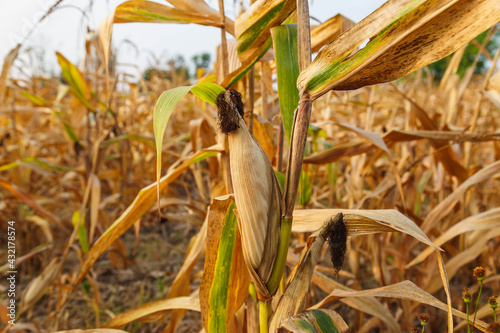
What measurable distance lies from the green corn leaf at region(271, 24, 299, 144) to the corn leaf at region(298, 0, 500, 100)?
0.27 feet

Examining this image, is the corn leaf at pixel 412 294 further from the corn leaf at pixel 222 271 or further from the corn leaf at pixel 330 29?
the corn leaf at pixel 330 29

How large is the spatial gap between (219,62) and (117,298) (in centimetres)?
102

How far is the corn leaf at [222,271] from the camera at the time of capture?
0.45 metres

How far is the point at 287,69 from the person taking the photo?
0.45 metres

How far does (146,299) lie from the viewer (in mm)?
1221

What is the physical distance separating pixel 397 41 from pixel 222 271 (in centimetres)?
34

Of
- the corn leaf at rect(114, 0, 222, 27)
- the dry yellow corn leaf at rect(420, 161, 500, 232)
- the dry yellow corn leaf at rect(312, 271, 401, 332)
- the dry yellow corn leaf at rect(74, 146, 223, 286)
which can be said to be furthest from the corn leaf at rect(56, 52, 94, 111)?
the dry yellow corn leaf at rect(420, 161, 500, 232)

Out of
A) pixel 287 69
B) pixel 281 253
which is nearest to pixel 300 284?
pixel 281 253

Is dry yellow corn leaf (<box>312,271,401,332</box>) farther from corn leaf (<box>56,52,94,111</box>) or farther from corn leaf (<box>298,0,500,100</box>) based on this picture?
corn leaf (<box>56,52,94,111</box>)

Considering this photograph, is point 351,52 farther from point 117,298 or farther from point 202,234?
point 117,298

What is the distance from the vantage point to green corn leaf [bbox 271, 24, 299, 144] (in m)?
0.44

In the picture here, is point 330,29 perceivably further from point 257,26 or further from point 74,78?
point 74,78

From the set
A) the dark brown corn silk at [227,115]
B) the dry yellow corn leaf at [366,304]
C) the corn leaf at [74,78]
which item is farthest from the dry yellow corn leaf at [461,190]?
the corn leaf at [74,78]

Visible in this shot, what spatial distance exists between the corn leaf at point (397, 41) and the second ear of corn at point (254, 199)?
9 cm
